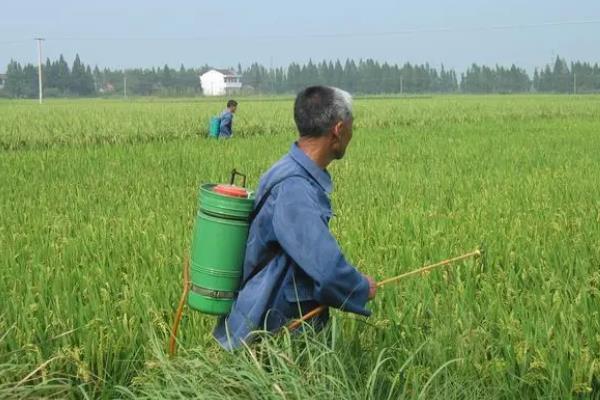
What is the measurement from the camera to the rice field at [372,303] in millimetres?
2902

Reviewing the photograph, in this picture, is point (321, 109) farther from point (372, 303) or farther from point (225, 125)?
point (225, 125)

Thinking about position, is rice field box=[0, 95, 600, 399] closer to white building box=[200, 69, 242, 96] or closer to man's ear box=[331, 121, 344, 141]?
man's ear box=[331, 121, 344, 141]

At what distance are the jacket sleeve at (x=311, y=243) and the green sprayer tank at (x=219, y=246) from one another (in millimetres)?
170

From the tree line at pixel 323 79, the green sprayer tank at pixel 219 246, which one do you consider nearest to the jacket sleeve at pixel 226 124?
the green sprayer tank at pixel 219 246

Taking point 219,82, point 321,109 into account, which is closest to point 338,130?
point 321,109

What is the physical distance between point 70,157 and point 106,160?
0.83 metres

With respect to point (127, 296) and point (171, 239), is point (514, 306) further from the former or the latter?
point (171, 239)

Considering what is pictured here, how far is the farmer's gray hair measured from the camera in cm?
280

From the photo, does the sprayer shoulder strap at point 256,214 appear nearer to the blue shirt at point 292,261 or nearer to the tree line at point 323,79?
the blue shirt at point 292,261

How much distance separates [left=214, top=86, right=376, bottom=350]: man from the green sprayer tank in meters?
0.04

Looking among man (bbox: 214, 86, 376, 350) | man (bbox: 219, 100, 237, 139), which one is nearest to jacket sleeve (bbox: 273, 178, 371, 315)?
man (bbox: 214, 86, 376, 350)

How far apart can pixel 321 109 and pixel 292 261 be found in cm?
51

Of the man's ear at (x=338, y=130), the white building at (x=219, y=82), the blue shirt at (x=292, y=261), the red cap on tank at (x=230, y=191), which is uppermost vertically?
the white building at (x=219, y=82)

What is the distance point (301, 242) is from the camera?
267 centimetres
